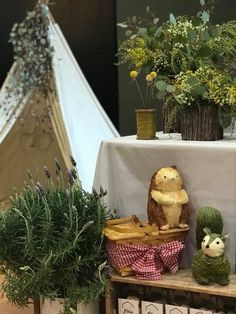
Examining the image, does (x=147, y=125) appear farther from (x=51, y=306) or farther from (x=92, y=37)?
(x=92, y=37)

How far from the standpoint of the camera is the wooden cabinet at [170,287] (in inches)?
66.8

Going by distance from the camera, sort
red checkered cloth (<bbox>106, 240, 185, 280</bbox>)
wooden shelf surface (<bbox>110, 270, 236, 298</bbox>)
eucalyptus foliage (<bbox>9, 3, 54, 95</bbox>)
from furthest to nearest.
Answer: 1. eucalyptus foliage (<bbox>9, 3, 54, 95</bbox>)
2. red checkered cloth (<bbox>106, 240, 185, 280</bbox>)
3. wooden shelf surface (<bbox>110, 270, 236, 298</bbox>)

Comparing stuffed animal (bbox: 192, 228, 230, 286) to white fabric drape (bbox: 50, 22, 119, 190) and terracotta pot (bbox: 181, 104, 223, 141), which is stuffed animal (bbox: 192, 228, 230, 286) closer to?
terracotta pot (bbox: 181, 104, 223, 141)

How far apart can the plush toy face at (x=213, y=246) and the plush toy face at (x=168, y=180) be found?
0.22m

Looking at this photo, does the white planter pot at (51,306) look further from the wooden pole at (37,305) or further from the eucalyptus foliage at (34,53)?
the eucalyptus foliage at (34,53)

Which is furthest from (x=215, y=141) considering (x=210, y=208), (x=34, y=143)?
(x=34, y=143)

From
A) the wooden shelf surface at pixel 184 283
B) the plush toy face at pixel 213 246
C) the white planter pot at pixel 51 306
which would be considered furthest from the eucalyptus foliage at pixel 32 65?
the plush toy face at pixel 213 246

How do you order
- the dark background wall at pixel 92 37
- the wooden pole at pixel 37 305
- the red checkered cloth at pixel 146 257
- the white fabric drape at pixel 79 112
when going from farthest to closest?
1. the dark background wall at pixel 92 37
2. the white fabric drape at pixel 79 112
3. the wooden pole at pixel 37 305
4. the red checkered cloth at pixel 146 257

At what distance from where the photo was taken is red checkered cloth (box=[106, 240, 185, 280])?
1.80 metres

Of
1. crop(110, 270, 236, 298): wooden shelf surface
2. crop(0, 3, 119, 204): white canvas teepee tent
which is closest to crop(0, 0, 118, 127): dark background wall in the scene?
crop(0, 3, 119, 204): white canvas teepee tent

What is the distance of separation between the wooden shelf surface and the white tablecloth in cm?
13

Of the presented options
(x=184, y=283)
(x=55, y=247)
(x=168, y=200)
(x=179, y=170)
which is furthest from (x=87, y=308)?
(x=179, y=170)

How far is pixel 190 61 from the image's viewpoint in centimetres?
191

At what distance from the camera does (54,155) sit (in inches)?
152
